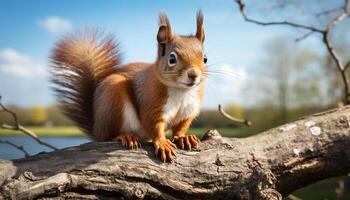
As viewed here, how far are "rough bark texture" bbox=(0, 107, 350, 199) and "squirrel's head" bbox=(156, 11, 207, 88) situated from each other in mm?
393

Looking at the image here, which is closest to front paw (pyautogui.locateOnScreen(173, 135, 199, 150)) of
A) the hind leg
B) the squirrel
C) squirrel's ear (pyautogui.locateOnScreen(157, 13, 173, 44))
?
the squirrel

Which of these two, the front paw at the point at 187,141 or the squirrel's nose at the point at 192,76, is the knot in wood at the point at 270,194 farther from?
the squirrel's nose at the point at 192,76

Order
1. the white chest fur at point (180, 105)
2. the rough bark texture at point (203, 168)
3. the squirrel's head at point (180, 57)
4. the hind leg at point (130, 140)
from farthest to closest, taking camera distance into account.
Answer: the white chest fur at point (180, 105)
the hind leg at point (130, 140)
the squirrel's head at point (180, 57)
the rough bark texture at point (203, 168)

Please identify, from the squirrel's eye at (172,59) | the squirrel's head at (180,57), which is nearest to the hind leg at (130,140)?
the squirrel's head at (180,57)

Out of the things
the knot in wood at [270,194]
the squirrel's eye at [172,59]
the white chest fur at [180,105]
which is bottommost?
the knot in wood at [270,194]

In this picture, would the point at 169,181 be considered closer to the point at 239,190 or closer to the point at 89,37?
the point at 239,190

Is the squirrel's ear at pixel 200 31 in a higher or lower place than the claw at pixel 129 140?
higher

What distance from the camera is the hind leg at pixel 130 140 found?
2537mm

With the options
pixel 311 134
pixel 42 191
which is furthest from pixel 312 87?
pixel 42 191

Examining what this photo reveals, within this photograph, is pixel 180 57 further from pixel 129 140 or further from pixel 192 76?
pixel 129 140

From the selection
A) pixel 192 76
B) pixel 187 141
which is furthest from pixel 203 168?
pixel 192 76

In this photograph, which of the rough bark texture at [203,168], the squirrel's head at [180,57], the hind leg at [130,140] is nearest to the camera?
the rough bark texture at [203,168]

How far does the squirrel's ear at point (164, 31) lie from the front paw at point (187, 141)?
0.54 metres

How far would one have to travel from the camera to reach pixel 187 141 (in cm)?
259
